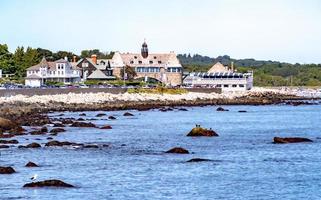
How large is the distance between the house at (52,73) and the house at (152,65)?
13.9 metres

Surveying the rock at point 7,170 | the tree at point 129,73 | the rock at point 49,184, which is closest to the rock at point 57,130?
the rock at point 7,170

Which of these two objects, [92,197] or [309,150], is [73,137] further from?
[92,197]

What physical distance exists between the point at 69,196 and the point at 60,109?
57231 millimetres

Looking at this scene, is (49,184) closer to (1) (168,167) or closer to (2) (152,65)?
(1) (168,167)

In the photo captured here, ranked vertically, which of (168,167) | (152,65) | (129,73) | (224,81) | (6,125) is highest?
(152,65)

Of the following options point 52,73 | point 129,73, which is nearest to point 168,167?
point 52,73

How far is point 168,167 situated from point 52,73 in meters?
101

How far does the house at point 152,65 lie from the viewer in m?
148

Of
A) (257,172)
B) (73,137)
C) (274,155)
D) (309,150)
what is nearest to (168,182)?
(257,172)

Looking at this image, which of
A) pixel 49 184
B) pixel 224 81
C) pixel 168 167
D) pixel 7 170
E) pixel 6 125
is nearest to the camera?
pixel 49 184

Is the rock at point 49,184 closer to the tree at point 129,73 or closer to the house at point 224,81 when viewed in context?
the house at point 224,81

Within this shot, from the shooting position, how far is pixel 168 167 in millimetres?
35344

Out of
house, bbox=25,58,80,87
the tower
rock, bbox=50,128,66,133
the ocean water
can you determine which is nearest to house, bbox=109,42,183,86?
the tower

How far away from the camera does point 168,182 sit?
1230 inches
